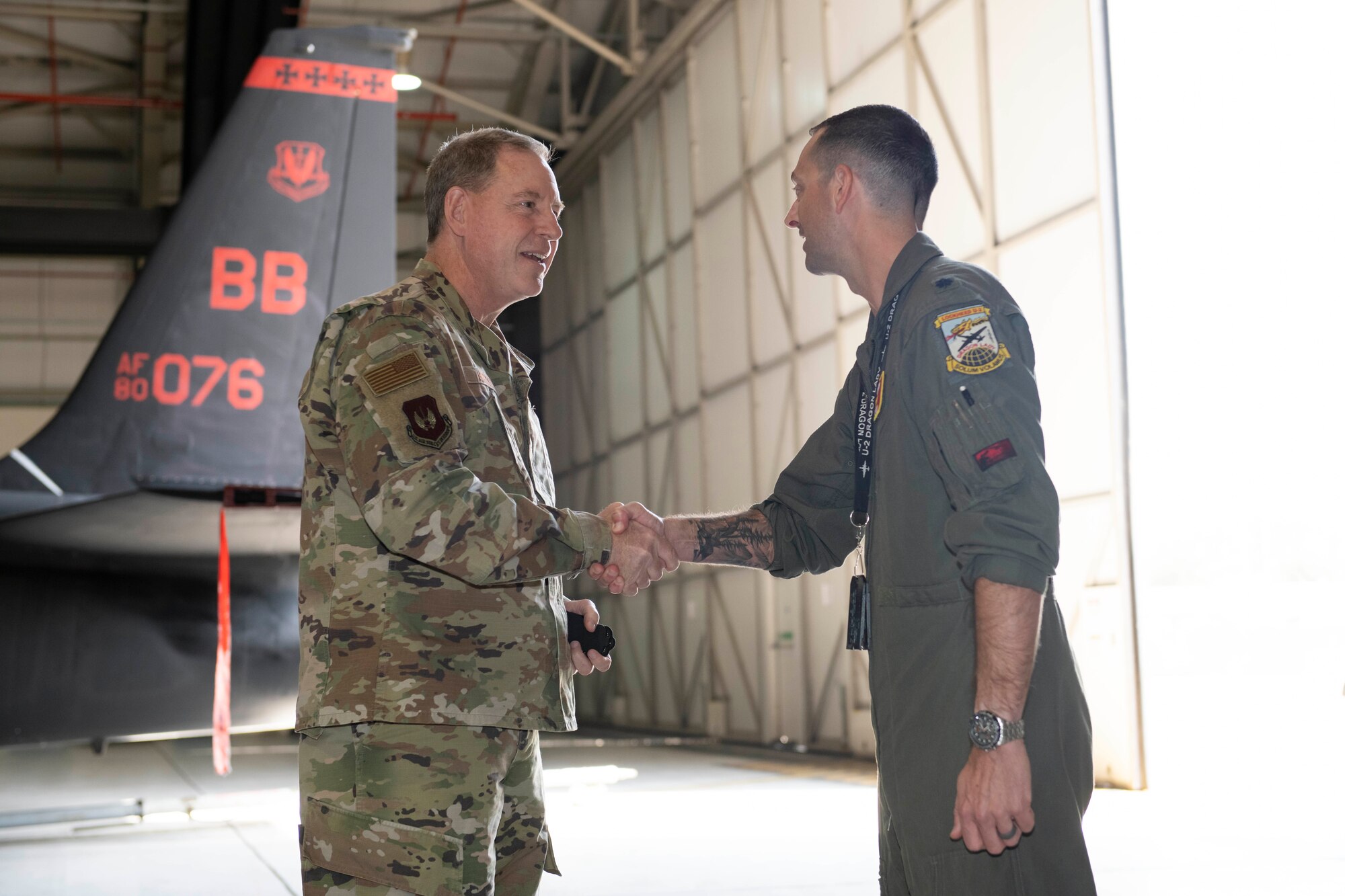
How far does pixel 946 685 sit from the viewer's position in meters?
2.22

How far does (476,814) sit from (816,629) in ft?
34.5

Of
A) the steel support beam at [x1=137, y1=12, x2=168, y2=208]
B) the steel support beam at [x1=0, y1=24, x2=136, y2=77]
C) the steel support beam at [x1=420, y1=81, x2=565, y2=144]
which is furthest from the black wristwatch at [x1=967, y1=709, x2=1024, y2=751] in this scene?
the steel support beam at [x1=0, y1=24, x2=136, y2=77]

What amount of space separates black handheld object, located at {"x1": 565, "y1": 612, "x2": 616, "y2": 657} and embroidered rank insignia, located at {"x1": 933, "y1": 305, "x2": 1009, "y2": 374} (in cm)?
97

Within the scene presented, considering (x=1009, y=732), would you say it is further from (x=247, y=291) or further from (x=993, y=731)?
(x=247, y=291)

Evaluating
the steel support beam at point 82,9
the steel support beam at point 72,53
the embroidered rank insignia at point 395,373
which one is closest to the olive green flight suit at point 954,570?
the embroidered rank insignia at point 395,373

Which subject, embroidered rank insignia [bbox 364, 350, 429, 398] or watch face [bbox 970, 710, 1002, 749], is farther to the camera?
embroidered rank insignia [bbox 364, 350, 429, 398]

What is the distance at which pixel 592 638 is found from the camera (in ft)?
8.91

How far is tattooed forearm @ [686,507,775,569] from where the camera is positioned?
10.0 feet

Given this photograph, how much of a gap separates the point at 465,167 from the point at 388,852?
149 centimetres

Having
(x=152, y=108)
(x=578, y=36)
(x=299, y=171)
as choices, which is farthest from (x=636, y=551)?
(x=152, y=108)

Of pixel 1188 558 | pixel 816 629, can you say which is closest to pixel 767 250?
pixel 816 629

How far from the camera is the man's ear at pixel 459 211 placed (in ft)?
9.03

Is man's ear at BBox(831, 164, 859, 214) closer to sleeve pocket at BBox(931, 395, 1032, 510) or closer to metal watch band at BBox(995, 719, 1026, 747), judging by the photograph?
sleeve pocket at BBox(931, 395, 1032, 510)

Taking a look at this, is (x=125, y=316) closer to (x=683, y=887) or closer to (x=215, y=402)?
(x=215, y=402)
